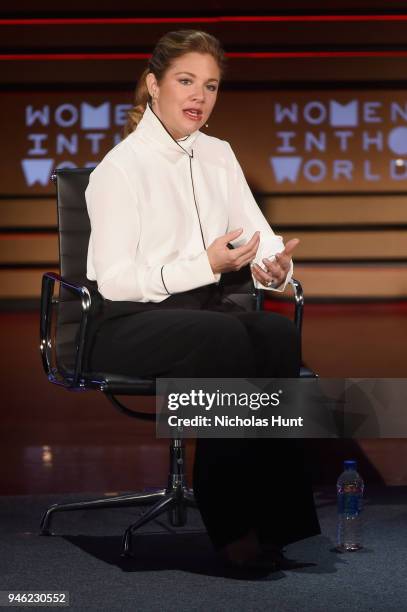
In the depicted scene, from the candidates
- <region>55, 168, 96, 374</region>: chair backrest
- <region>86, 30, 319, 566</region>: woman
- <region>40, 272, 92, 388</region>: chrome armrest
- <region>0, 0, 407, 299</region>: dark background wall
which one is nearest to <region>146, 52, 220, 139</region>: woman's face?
<region>86, 30, 319, 566</region>: woman

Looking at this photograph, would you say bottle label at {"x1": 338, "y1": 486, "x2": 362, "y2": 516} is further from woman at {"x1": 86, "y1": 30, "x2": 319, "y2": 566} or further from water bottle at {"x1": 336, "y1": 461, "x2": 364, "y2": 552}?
woman at {"x1": 86, "y1": 30, "x2": 319, "y2": 566}

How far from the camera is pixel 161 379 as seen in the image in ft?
8.25

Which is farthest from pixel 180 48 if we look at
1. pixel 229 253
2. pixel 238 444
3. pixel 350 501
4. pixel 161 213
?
pixel 350 501

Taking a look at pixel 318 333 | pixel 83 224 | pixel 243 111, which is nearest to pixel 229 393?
pixel 83 224

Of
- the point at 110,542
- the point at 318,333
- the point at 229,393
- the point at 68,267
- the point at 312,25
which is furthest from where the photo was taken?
the point at 312,25

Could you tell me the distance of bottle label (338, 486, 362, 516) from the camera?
2807mm

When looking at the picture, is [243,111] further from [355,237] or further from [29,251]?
[29,251]

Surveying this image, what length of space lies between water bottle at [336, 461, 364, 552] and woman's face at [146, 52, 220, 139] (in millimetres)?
1003

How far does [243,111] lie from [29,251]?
7.15 ft

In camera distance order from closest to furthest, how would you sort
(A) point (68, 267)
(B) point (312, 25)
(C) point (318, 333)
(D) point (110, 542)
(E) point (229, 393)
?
(E) point (229, 393) → (D) point (110, 542) → (A) point (68, 267) → (C) point (318, 333) → (B) point (312, 25)

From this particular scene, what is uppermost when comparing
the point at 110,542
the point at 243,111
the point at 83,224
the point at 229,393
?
the point at 243,111

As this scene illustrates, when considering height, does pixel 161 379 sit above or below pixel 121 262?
below

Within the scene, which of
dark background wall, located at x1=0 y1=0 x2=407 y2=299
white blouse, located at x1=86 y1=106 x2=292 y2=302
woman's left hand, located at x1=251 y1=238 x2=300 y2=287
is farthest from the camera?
dark background wall, located at x1=0 y1=0 x2=407 y2=299

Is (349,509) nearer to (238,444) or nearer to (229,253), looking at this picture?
(238,444)
